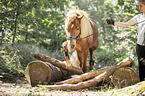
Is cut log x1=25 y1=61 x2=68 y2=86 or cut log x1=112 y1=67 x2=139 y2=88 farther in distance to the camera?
cut log x1=25 y1=61 x2=68 y2=86

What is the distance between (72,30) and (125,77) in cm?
203

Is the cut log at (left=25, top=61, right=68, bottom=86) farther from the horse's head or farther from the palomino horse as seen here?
the horse's head

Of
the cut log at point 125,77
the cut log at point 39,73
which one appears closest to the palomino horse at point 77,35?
the cut log at point 39,73

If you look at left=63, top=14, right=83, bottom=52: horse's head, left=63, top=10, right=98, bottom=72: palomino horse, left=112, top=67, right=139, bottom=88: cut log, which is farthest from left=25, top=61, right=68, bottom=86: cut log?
left=112, top=67, right=139, bottom=88: cut log

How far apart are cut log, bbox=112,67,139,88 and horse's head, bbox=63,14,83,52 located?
1468 millimetres

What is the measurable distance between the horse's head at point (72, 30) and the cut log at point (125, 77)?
1.47 metres

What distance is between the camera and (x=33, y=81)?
4.18m

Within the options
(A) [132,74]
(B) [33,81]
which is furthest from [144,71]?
(B) [33,81]

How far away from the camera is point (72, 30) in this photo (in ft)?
13.9

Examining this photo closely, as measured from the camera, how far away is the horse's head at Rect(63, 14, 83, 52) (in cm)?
414

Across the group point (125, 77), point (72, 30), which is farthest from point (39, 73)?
point (125, 77)

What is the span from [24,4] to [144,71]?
20.1 ft

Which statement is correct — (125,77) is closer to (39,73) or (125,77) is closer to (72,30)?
(72,30)

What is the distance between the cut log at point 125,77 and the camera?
3652 mm
